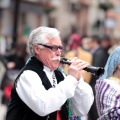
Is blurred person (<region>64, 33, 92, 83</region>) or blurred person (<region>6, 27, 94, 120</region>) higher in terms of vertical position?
Answer: blurred person (<region>6, 27, 94, 120</region>)

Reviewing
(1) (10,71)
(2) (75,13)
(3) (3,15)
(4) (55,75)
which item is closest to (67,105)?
(4) (55,75)

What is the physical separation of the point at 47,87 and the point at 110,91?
1.45 ft

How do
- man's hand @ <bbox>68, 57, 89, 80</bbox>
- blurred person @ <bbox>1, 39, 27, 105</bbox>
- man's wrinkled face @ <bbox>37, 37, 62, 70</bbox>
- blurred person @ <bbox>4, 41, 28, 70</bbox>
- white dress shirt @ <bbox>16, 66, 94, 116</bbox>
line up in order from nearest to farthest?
1. white dress shirt @ <bbox>16, 66, 94, 116</bbox>
2. man's hand @ <bbox>68, 57, 89, 80</bbox>
3. man's wrinkled face @ <bbox>37, 37, 62, 70</bbox>
4. blurred person @ <bbox>1, 39, 27, 105</bbox>
5. blurred person @ <bbox>4, 41, 28, 70</bbox>

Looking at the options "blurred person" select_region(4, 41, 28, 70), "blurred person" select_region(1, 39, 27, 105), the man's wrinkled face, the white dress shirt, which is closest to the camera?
Result: the white dress shirt

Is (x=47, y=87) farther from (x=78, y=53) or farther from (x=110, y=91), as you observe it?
(x=78, y=53)

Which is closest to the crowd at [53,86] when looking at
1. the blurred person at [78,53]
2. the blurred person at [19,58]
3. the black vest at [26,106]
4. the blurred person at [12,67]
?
the black vest at [26,106]

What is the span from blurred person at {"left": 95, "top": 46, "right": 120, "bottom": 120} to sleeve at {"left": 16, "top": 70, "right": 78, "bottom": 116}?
24 cm

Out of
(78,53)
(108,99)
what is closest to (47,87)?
(108,99)

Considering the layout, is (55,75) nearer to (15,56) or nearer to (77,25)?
(15,56)

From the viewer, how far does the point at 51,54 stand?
12.6 ft

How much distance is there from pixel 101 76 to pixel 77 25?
4991cm

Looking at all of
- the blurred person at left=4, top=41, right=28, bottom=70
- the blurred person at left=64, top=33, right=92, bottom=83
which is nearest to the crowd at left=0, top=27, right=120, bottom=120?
the blurred person at left=64, top=33, right=92, bottom=83

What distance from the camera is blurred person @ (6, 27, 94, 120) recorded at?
3.62m

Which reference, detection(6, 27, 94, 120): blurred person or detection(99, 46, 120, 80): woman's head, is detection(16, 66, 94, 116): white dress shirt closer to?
detection(6, 27, 94, 120): blurred person
